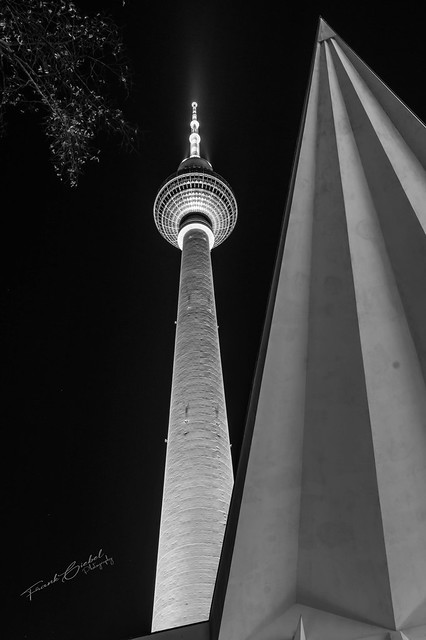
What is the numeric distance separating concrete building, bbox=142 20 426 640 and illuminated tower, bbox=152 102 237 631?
10.3 meters

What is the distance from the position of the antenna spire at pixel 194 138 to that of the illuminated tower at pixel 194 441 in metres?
5.49

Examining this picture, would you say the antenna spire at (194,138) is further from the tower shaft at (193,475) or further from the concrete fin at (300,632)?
the concrete fin at (300,632)

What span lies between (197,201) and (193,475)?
1779 cm

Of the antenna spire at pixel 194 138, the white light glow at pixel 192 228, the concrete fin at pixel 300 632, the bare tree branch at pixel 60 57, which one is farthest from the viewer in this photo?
the antenna spire at pixel 194 138

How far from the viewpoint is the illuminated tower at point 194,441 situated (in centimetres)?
1634

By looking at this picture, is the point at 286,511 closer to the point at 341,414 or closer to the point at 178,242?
the point at 341,414

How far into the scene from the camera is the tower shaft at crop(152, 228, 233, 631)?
16141 mm

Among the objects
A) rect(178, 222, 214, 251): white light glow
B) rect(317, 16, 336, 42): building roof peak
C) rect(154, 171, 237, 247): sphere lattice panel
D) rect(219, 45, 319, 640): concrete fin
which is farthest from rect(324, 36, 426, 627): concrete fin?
rect(154, 171, 237, 247): sphere lattice panel

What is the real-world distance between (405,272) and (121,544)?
27705 mm

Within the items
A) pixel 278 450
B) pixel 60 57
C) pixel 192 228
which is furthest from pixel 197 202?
pixel 278 450

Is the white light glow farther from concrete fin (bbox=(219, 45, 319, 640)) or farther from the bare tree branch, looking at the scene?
concrete fin (bbox=(219, 45, 319, 640))

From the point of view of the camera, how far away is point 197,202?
32.5 meters

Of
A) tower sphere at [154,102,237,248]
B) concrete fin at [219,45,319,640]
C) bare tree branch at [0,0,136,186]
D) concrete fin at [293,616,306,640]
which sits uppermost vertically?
tower sphere at [154,102,237,248]
